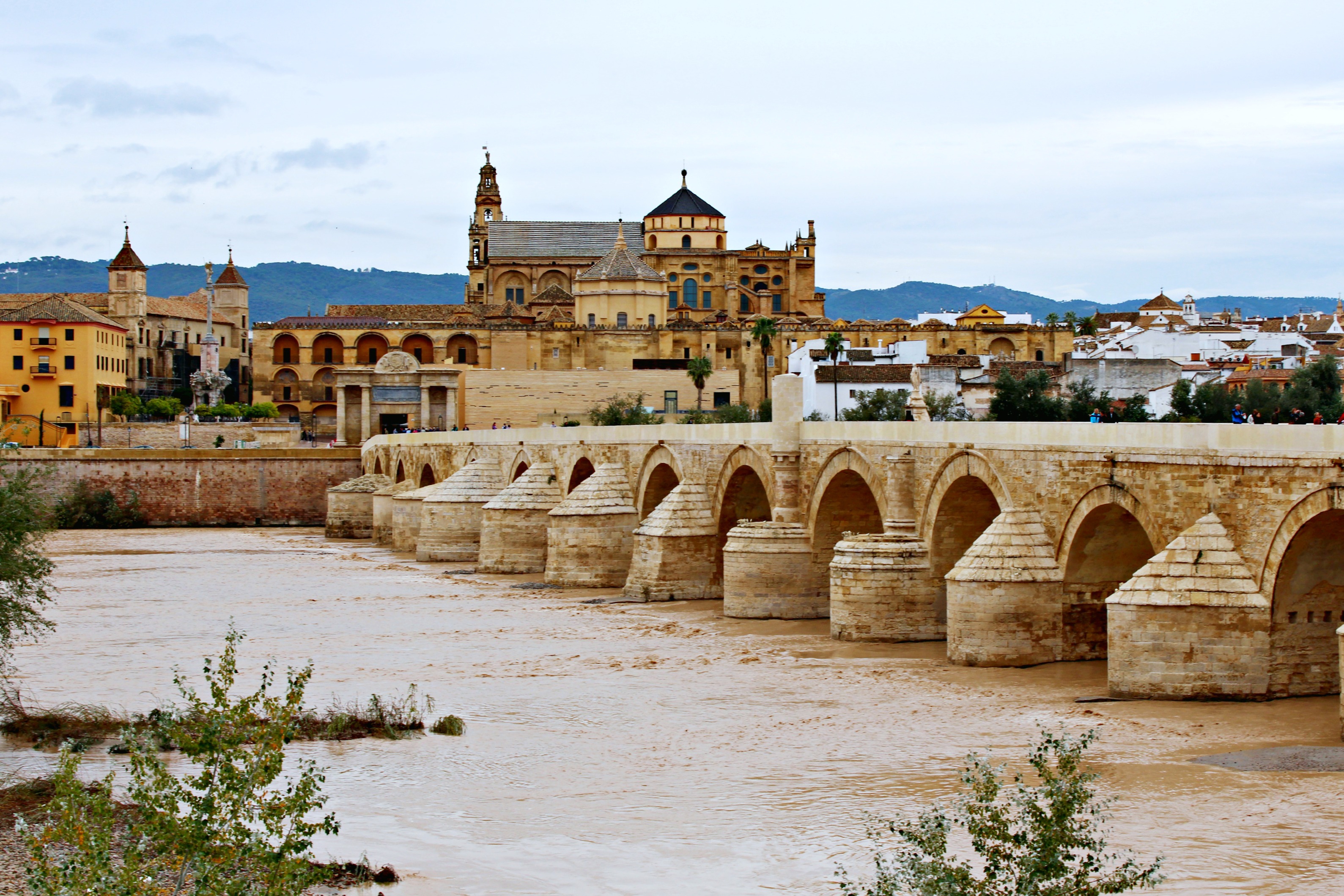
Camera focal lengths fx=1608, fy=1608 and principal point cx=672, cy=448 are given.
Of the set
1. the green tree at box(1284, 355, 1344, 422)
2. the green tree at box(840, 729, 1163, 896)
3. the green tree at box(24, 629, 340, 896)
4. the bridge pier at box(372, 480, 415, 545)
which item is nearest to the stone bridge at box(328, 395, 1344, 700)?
the green tree at box(840, 729, 1163, 896)

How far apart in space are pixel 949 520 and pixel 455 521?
69.5 feet

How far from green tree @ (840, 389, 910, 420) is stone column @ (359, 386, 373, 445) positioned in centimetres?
2299

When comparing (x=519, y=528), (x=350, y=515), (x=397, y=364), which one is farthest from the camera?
(x=397, y=364)

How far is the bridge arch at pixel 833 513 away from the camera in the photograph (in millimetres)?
25719

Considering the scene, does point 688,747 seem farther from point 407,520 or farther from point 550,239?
point 550,239

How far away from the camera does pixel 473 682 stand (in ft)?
68.7

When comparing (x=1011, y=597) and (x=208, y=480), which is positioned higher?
(x=208, y=480)

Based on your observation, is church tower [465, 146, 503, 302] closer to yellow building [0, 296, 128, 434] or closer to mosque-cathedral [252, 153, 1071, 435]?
mosque-cathedral [252, 153, 1071, 435]

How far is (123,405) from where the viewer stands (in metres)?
72.8

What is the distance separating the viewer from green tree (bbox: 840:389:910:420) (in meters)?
54.7

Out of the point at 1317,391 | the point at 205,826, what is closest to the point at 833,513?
the point at 205,826

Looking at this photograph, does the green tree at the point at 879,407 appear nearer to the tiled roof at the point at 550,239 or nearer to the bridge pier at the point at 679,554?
the bridge pier at the point at 679,554

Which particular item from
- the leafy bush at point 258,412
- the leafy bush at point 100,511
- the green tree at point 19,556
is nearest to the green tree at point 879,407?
the leafy bush at point 100,511

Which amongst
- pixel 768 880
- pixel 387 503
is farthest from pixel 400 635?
pixel 387 503
